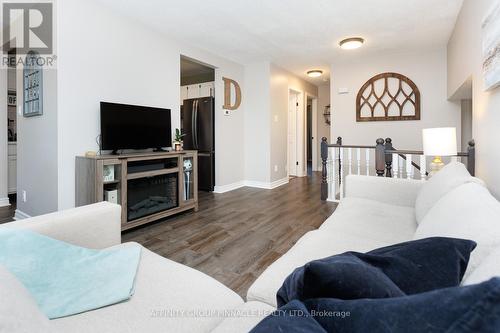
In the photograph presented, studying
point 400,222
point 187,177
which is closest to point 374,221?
point 400,222

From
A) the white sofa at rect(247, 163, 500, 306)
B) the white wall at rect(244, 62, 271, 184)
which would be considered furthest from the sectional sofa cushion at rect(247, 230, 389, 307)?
the white wall at rect(244, 62, 271, 184)

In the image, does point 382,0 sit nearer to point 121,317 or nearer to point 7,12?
point 121,317

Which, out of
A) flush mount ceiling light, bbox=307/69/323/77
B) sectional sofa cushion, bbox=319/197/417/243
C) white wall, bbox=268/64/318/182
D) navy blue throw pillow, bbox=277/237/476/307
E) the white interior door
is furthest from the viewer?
the white interior door

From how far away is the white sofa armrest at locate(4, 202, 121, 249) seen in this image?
126 cm

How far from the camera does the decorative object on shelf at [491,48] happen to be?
Result: 180cm

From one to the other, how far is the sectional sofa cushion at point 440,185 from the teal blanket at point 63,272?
1.59 meters

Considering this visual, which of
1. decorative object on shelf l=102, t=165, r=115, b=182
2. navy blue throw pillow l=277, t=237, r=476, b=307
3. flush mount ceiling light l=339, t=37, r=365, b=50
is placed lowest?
navy blue throw pillow l=277, t=237, r=476, b=307

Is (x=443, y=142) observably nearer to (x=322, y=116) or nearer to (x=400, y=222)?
(x=400, y=222)

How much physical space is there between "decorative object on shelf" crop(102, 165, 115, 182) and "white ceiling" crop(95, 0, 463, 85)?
5.96ft

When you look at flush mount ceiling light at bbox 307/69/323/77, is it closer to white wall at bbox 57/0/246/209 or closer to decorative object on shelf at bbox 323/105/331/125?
decorative object on shelf at bbox 323/105/331/125

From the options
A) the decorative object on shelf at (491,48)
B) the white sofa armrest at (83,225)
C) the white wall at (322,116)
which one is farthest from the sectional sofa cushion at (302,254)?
the white wall at (322,116)

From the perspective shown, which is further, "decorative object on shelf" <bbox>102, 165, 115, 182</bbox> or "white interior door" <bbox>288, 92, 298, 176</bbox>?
"white interior door" <bbox>288, 92, 298, 176</bbox>

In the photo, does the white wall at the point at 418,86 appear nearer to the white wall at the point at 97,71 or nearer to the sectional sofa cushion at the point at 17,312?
the white wall at the point at 97,71

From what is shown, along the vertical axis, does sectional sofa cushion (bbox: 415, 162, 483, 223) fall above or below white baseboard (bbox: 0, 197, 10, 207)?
above
